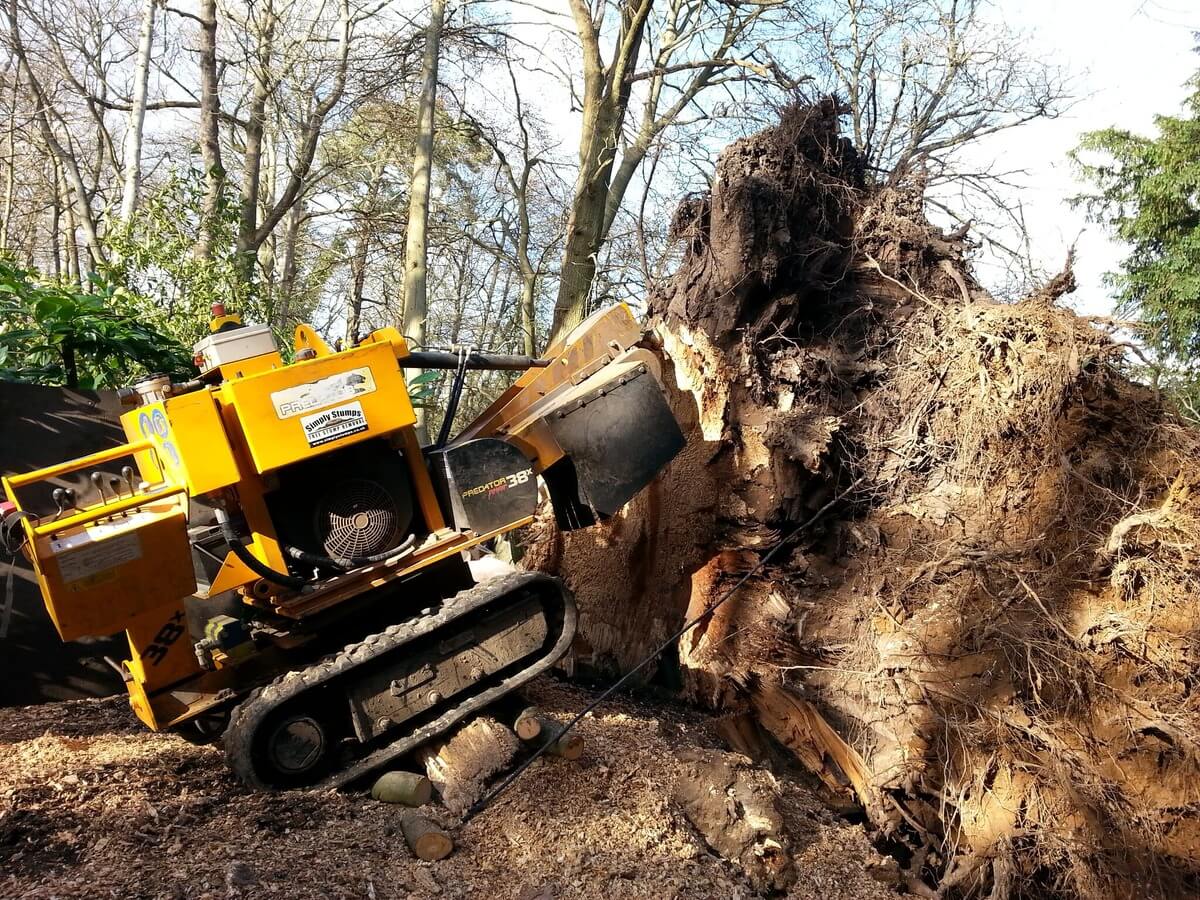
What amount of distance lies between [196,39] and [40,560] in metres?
12.2

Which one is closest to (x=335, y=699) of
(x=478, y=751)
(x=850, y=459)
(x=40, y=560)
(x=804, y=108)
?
(x=478, y=751)

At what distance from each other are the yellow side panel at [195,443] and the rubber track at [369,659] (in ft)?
2.86

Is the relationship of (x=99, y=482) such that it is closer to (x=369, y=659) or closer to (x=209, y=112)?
(x=369, y=659)

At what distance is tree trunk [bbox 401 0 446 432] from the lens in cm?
1025

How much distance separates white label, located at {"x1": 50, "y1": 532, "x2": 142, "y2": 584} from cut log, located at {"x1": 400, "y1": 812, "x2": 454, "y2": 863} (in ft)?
4.94

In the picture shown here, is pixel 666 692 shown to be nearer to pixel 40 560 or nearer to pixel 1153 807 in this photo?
pixel 1153 807

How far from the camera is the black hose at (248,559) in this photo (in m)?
3.59

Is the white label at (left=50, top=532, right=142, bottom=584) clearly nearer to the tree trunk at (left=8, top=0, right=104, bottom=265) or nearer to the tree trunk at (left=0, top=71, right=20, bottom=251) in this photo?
the tree trunk at (left=8, top=0, right=104, bottom=265)

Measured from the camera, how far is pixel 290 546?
3842 mm

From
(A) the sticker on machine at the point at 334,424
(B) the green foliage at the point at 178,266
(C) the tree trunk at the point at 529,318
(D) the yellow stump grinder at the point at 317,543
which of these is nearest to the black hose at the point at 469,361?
(D) the yellow stump grinder at the point at 317,543

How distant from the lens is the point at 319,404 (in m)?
3.62

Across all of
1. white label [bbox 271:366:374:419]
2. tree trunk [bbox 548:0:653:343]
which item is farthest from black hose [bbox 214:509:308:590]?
tree trunk [bbox 548:0:653:343]

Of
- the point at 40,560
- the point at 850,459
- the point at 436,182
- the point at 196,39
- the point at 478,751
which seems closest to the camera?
the point at 40,560

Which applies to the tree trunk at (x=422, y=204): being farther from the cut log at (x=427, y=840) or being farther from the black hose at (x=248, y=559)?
the cut log at (x=427, y=840)
